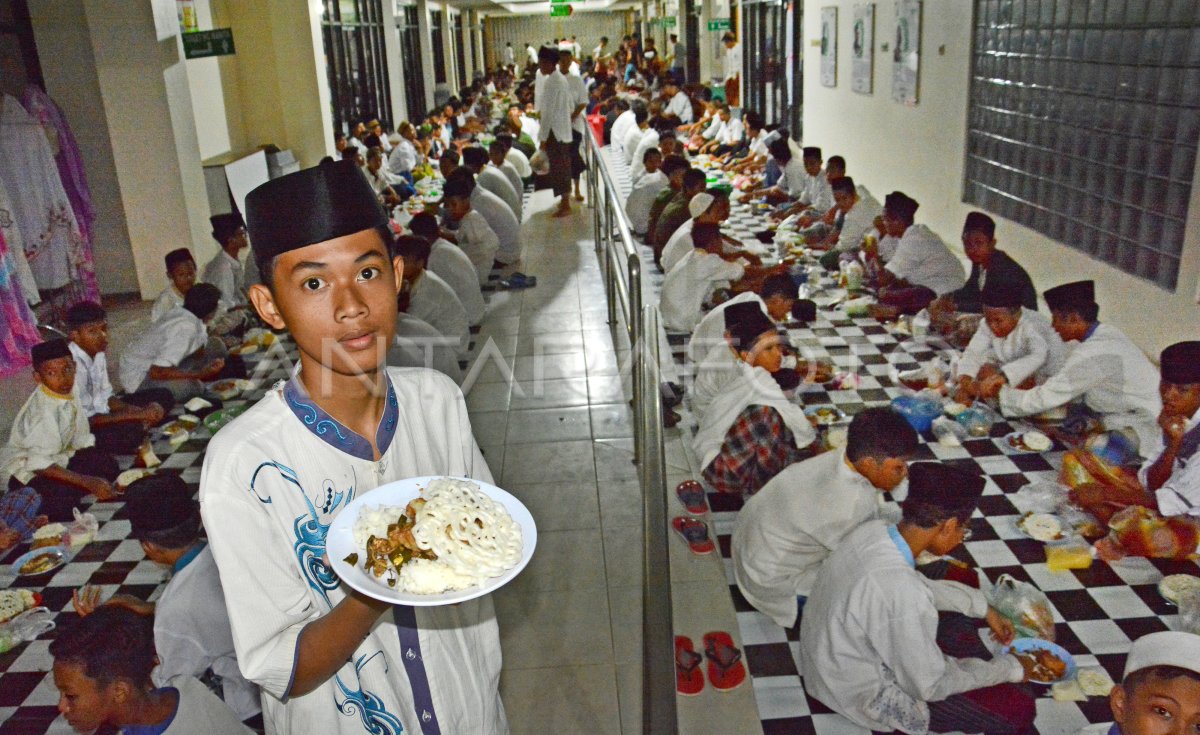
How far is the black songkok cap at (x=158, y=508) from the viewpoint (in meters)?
3.07

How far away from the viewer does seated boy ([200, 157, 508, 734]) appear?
142cm

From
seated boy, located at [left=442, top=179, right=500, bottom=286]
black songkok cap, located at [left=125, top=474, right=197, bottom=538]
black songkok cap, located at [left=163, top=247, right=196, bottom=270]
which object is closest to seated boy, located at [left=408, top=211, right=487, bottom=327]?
seated boy, located at [left=442, top=179, right=500, bottom=286]

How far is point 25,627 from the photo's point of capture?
3.52 m

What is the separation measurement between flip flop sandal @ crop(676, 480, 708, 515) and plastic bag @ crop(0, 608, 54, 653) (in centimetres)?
253

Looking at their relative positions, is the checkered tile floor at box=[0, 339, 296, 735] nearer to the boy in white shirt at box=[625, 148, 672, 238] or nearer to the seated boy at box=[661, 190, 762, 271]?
the seated boy at box=[661, 190, 762, 271]

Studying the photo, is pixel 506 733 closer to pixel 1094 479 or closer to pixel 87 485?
pixel 1094 479

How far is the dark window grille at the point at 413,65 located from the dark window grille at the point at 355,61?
8.16 ft

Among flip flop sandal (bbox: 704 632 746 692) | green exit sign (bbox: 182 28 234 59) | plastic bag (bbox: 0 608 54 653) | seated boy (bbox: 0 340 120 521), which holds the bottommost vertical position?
flip flop sandal (bbox: 704 632 746 692)

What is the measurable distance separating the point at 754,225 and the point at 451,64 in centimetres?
1746

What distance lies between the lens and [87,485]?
4387 millimetres

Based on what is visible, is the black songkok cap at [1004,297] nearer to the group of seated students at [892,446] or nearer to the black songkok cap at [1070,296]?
the group of seated students at [892,446]

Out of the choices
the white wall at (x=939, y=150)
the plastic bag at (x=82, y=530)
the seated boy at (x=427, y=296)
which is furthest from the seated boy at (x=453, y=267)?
the white wall at (x=939, y=150)

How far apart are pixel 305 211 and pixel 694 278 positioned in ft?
16.3

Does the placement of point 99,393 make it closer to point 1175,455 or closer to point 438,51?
point 1175,455
